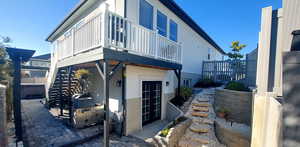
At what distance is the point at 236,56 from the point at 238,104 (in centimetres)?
646

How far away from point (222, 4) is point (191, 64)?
4.60 meters

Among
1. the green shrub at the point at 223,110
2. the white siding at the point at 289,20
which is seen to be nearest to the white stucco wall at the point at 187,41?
the green shrub at the point at 223,110

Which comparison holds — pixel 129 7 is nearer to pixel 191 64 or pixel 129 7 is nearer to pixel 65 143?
pixel 65 143

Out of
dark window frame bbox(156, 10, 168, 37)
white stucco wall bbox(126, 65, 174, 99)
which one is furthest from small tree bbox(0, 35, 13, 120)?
dark window frame bbox(156, 10, 168, 37)

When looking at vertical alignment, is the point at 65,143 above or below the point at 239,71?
below

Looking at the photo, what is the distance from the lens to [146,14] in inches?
238

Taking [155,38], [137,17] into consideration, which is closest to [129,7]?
[137,17]

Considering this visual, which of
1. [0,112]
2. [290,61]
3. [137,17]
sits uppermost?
[137,17]

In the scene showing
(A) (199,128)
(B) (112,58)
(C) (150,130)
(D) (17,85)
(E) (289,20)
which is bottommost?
(C) (150,130)

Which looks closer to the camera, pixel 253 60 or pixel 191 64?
pixel 253 60

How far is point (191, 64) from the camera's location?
33.4ft

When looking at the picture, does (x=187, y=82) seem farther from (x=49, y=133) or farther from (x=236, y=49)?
(x=49, y=133)

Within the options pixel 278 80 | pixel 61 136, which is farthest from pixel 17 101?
pixel 278 80

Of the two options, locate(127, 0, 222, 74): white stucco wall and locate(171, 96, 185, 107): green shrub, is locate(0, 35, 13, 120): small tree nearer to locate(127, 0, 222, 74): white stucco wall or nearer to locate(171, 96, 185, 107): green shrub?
locate(127, 0, 222, 74): white stucco wall
